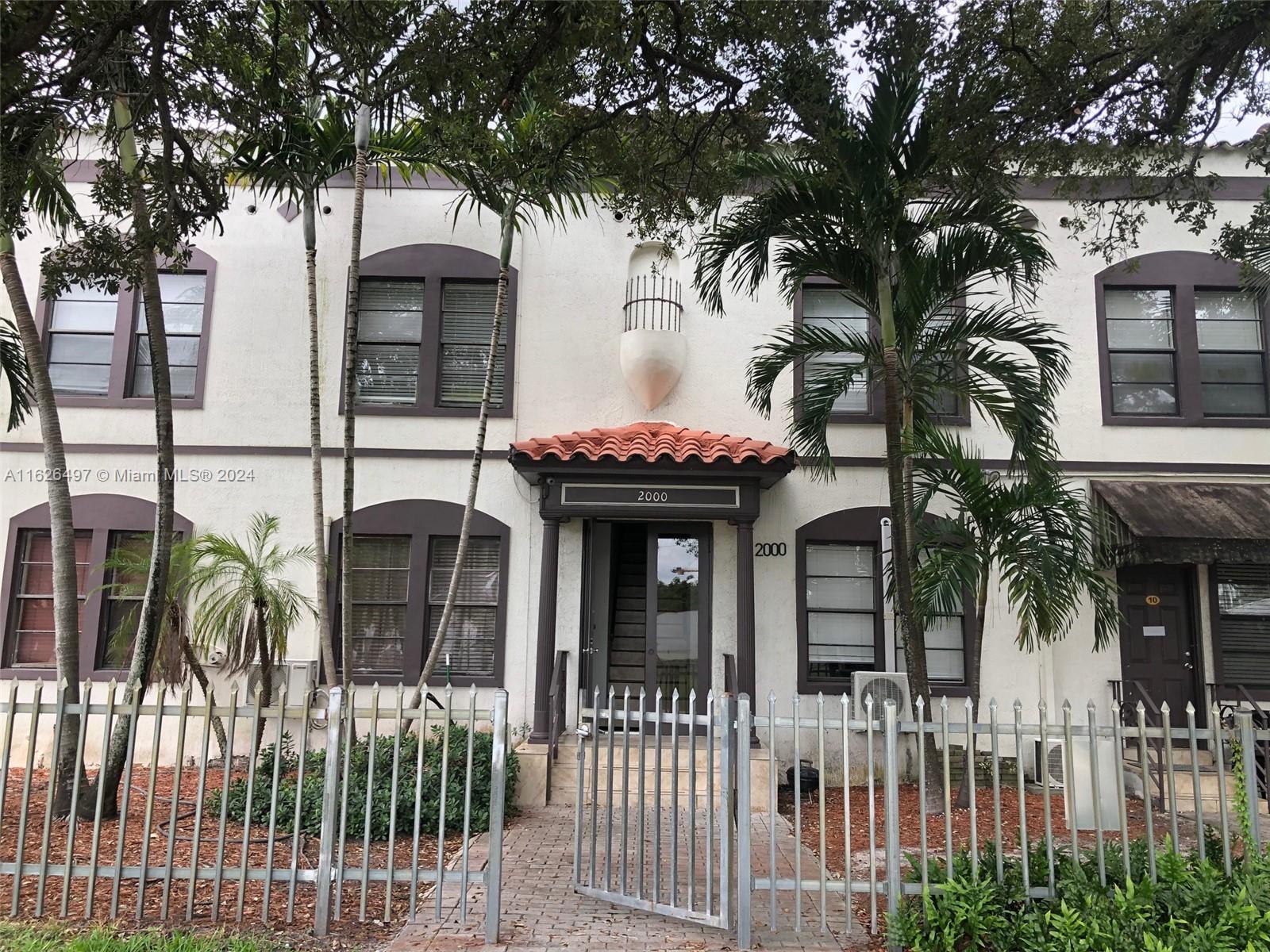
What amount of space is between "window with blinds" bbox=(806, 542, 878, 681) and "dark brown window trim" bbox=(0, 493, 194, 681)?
23.8 feet

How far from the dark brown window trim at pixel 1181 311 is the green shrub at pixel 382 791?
320 inches

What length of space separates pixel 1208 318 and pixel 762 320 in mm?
5419

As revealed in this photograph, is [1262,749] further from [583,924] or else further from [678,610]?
[583,924]

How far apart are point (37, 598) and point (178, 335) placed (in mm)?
3454

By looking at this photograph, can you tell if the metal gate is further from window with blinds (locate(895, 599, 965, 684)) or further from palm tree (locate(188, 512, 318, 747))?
window with blinds (locate(895, 599, 965, 684))

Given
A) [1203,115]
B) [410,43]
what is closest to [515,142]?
[410,43]

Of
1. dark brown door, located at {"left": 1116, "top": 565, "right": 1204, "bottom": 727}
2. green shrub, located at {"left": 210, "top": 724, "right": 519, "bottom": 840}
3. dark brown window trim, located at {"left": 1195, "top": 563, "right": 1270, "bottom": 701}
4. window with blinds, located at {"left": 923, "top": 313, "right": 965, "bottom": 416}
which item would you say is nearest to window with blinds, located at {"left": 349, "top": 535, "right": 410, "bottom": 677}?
green shrub, located at {"left": 210, "top": 724, "right": 519, "bottom": 840}

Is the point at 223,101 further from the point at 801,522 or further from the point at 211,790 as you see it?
the point at 801,522

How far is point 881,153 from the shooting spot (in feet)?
23.4

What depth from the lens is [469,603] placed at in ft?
33.0

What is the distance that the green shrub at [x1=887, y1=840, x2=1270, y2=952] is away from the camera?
4250 millimetres

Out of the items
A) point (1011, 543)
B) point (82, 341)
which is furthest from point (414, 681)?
point (1011, 543)

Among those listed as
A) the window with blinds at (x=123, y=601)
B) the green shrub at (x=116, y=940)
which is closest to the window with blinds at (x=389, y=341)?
the window with blinds at (x=123, y=601)

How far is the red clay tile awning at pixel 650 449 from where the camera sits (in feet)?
29.7
